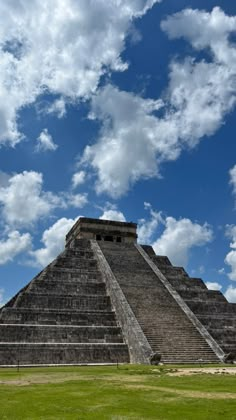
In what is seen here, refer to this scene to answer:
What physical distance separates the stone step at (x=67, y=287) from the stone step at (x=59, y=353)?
18.5 ft

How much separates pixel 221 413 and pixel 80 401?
3096mm

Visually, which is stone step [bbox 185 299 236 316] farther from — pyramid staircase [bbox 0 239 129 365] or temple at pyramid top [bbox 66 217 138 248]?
temple at pyramid top [bbox 66 217 138 248]

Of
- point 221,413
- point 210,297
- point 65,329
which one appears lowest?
point 221,413

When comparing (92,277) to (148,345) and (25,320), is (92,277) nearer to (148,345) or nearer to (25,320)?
(25,320)

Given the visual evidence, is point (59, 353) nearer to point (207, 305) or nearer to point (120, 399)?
point (120, 399)

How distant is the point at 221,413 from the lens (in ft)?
25.9

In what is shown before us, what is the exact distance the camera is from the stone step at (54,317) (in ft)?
76.6

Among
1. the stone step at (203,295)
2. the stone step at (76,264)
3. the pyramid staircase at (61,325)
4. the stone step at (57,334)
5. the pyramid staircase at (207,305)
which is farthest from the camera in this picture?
the stone step at (76,264)

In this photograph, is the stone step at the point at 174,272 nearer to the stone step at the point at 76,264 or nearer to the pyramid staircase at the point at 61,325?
the stone step at the point at 76,264

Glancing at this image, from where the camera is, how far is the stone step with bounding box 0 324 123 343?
72.0 ft

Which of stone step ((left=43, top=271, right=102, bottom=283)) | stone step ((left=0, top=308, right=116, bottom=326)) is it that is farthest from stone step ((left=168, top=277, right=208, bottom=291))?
stone step ((left=0, top=308, right=116, bottom=326))

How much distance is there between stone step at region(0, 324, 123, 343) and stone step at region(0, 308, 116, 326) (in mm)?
749

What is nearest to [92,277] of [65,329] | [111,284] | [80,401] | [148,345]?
[111,284]

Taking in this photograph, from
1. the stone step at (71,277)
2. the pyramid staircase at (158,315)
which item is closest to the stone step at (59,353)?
the pyramid staircase at (158,315)
